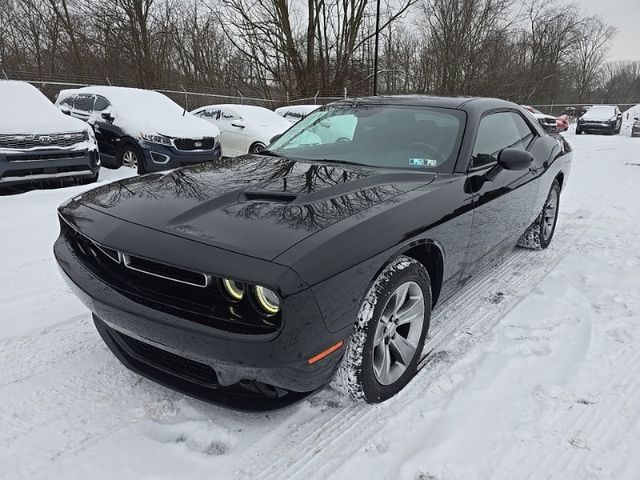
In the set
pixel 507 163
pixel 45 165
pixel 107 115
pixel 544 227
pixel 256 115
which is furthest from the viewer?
pixel 256 115

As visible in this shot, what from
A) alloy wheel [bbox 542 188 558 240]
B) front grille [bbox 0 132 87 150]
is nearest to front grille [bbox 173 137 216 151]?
front grille [bbox 0 132 87 150]

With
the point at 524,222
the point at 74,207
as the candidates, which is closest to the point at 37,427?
the point at 74,207

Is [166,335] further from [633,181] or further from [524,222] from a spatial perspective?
[633,181]

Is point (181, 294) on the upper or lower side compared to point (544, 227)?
upper

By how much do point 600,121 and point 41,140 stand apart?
22.5m

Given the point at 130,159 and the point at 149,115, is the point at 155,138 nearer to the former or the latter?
the point at 130,159

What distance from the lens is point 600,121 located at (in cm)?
2102

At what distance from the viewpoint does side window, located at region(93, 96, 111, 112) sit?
8461mm

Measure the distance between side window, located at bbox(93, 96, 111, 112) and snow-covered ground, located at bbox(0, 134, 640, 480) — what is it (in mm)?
5958

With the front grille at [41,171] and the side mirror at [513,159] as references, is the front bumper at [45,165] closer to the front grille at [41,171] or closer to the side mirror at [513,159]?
the front grille at [41,171]

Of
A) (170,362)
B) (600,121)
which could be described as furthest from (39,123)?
(600,121)

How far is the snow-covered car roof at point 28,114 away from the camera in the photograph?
631 centimetres

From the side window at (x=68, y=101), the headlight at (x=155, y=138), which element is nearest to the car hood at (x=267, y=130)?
the headlight at (x=155, y=138)

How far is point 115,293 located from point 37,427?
0.70 meters
